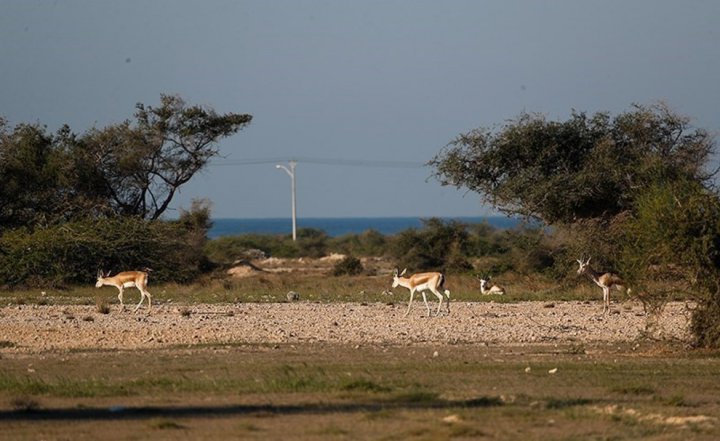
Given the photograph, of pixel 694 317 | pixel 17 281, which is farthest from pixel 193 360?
pixel 17 281

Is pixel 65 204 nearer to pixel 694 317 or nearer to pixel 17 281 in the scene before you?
pixel 17 281

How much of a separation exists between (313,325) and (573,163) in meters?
19.4

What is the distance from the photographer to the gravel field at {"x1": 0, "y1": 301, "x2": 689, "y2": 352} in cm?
2494

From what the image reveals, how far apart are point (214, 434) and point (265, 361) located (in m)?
7.27

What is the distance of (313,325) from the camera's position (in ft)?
92.2

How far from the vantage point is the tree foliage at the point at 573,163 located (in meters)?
42.5

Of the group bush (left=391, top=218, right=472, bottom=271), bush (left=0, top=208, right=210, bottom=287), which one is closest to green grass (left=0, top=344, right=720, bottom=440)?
bush (left=0, top=208, right=210, bottom=287)

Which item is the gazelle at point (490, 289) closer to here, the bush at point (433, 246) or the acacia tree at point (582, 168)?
the acacia tree at point (582, 168)

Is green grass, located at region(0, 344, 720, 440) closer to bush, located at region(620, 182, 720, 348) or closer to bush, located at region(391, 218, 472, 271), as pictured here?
bush, located at region(620, 182, 720, 348)

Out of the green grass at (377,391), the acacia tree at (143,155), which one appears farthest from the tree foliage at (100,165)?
the green grass at (377,391)

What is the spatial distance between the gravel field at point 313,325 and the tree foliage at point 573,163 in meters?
8.25

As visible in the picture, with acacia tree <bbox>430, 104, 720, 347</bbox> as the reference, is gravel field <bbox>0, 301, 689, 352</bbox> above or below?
below

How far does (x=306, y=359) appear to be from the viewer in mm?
21234

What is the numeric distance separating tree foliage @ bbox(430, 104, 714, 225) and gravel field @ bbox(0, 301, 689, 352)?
325 inches
